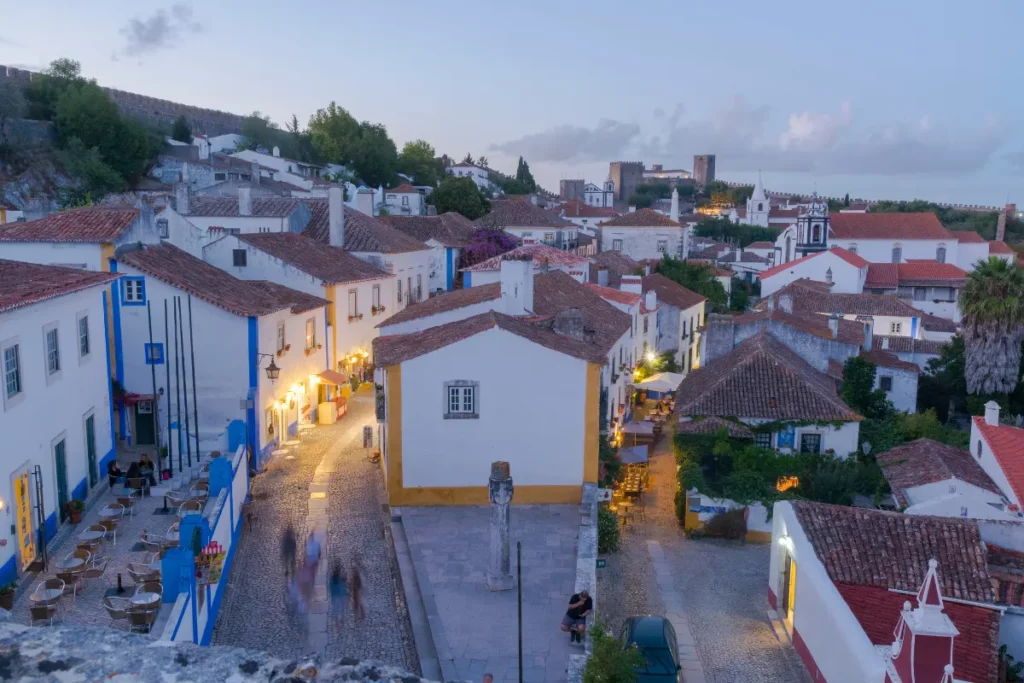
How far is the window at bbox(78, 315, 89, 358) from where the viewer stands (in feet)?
61.4

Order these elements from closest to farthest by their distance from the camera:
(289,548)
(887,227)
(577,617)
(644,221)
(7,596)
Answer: (7,596) < (577,617) < (289,548) < (644,221) < (887,227)

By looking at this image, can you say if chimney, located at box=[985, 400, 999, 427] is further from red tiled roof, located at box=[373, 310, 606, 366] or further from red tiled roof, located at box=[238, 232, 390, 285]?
red tiled roof, located at box=[238, 232, 390, 285]

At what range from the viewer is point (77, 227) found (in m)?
24.2

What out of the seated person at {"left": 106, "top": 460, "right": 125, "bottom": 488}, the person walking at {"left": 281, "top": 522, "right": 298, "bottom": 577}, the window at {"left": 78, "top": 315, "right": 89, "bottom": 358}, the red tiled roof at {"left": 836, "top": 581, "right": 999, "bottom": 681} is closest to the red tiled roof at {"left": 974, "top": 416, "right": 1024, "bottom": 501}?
the red tiled roof at {"left": 836, "top": 581, "right": 999, "bottom": 681}

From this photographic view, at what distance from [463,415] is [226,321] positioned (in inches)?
320

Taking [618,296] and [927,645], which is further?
[618,296]

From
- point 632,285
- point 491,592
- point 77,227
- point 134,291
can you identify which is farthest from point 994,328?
point 77,227

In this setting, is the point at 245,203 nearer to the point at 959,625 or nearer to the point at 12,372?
the point at 12,372

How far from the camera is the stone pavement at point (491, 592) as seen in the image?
13.3 metres

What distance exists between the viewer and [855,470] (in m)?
24.1

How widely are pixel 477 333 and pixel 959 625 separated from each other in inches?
447

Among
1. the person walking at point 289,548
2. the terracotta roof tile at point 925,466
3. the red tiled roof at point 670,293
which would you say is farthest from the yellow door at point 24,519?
the red tiled roof at point 670,293

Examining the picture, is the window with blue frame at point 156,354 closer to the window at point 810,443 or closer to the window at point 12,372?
the window at point 12,372

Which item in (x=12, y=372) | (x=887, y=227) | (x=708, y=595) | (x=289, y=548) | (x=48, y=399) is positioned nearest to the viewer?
(x=12, y=372)
